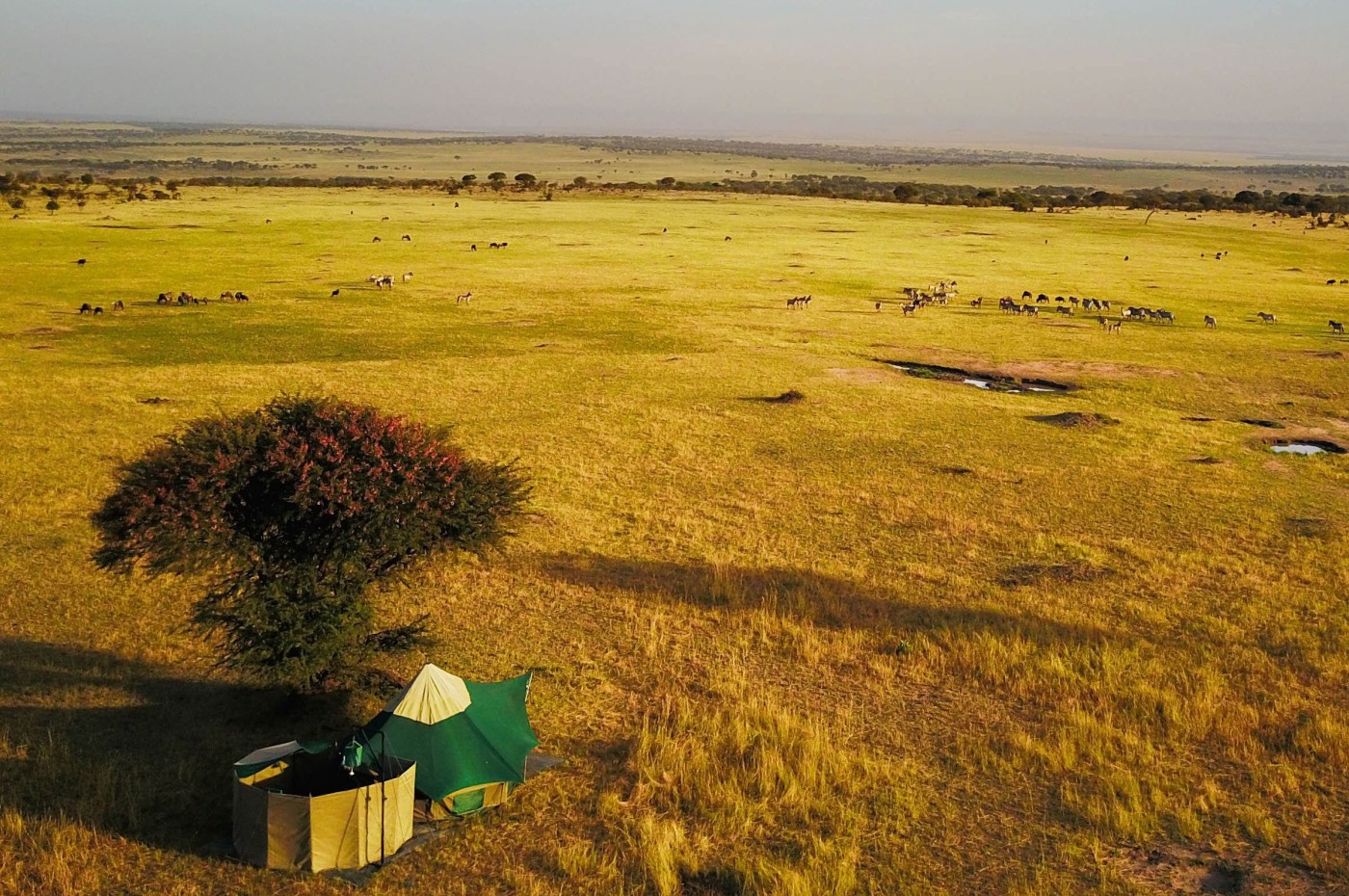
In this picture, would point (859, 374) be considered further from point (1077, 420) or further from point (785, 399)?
point (1077, 420)

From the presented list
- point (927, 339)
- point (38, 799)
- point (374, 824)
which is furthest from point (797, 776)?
point (927, 339)

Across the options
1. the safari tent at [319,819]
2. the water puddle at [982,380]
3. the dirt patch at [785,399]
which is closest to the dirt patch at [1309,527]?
the water puddle at [982,380]

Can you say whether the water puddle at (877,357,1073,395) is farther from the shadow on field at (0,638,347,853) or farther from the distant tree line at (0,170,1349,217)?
the distant tree line at (0,170,1349,217)

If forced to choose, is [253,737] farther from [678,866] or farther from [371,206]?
[371,206]

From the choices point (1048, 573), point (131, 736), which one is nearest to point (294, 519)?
point (131, 736)

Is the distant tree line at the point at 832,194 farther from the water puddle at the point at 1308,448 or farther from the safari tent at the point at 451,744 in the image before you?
the safari tent at the point at 451,744

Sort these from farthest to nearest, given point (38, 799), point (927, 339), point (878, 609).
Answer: point (927, 339) < point (878, 609) < point (38, 799)
